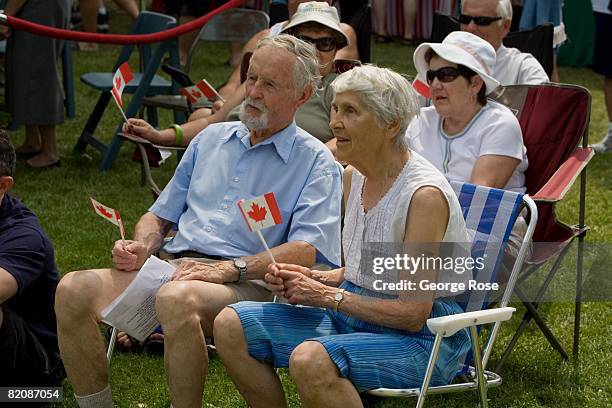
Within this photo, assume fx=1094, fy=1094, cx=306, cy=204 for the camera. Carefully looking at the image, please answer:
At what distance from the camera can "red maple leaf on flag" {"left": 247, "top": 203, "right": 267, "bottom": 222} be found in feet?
10.9

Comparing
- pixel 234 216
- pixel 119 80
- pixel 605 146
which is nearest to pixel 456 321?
pixel 234 216

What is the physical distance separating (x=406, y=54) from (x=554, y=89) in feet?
24.3

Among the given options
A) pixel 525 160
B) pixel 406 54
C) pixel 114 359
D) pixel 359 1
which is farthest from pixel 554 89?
pixel 406 54

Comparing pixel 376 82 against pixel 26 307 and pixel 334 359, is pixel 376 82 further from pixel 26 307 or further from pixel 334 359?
pixel 26 307

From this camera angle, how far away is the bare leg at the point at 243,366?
3.21 metres

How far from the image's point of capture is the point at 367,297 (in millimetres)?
3193

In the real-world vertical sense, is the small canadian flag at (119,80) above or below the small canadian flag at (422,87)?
above

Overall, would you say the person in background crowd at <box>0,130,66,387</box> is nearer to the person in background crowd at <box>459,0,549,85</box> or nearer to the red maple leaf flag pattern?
the red maple leaf flag pattern

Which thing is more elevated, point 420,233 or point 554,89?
point 420,233

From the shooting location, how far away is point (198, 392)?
134 inches

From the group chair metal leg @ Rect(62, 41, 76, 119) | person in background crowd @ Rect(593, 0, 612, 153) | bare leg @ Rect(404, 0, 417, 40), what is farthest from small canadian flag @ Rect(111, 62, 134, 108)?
bare leg @ Rect(404, 0, 417, 40)

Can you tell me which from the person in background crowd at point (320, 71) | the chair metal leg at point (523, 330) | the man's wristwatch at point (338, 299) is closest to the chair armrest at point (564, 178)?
the chair metal leg at point (523, 330)

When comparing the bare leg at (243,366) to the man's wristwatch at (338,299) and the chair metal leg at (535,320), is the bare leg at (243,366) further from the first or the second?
the chair metal leg at (535,320)

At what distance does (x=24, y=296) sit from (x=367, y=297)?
1312 mm
